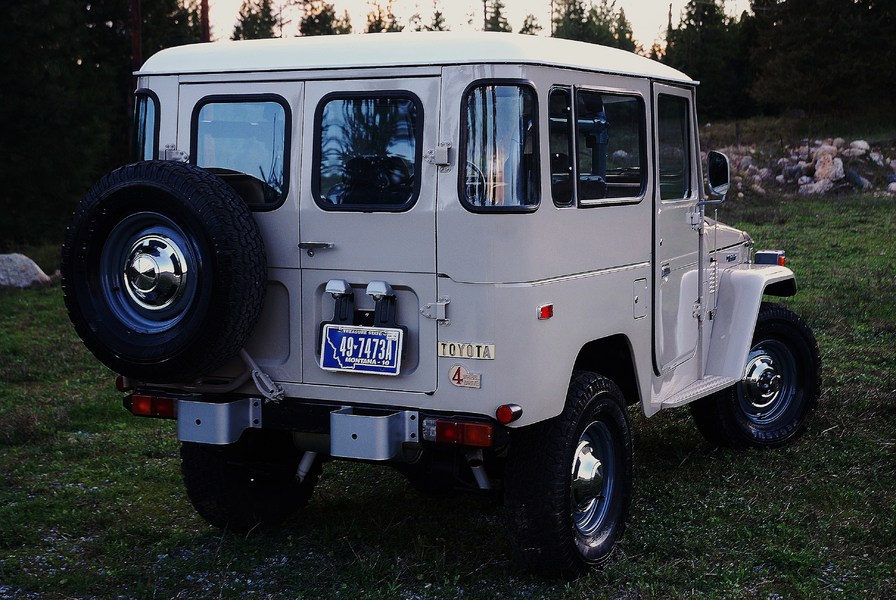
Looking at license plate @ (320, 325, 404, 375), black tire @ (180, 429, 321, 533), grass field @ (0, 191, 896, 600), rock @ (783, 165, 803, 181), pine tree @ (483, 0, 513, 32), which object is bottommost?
grass field @ (0, 191, 896, 600)

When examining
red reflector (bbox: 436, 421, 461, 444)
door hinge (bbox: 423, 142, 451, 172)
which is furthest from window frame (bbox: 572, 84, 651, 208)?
red reflector (bbox: 436, 421, 461, 444)

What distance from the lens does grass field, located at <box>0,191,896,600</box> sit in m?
5.06

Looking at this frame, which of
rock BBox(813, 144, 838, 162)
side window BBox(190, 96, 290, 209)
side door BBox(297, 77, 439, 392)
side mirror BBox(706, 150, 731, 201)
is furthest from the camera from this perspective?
rock BBox(813, 144, 838, 162)

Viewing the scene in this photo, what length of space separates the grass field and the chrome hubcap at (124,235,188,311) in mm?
1409

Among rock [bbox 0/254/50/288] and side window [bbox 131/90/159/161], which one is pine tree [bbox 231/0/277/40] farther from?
side window [bbox 131/90/159/161]

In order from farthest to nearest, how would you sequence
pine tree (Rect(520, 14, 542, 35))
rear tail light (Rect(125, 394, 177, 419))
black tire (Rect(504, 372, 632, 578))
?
pine tree (Rect(520, 14, 542, 35)) < rear tail light (Rect(125, 394, 177, 419)) < black tire (Rect(504, 372, 632, 578))

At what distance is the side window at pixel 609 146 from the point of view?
16.8 feet

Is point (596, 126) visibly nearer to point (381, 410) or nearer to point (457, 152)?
point (457, 152)

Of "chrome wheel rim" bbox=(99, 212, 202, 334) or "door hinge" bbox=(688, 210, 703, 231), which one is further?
"door hinge" bbox=(688, 210, 703, 231)

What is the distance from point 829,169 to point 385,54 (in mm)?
23894

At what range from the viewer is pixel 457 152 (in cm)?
464

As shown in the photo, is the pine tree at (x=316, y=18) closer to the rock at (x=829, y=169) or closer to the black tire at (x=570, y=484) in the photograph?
the rock at (x=829, y=169)

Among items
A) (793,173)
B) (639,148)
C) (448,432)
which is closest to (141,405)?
(448,432)

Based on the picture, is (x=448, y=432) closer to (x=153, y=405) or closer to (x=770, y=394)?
(x=153, y=405)
